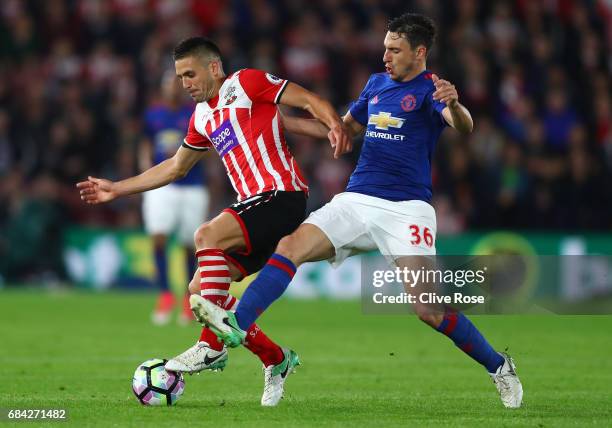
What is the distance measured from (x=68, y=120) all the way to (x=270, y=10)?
3698 millimetres

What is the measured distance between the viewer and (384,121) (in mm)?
7016

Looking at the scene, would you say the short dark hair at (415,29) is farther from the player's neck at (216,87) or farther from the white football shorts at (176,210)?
the white football shorts at (176,210)

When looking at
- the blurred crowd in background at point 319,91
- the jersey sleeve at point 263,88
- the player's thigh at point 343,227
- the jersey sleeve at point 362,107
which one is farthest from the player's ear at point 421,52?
the blurred crowd in background at point 319,91

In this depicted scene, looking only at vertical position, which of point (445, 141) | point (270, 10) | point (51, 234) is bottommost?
point (51, 234)

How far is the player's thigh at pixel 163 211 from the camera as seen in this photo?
1280cm

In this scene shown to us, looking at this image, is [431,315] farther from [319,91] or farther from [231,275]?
[319,91]

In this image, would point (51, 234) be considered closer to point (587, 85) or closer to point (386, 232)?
point (587, 85)

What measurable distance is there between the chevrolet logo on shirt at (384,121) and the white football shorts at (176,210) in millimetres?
5946

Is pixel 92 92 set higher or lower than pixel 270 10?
lower

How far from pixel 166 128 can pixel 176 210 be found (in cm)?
94

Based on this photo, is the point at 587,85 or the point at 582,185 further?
the point at 587,85

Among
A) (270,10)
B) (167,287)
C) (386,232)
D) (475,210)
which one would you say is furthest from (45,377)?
(270,10)

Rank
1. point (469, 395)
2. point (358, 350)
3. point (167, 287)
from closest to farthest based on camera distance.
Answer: point (469, 395), point (358, 350), point (167, 287)

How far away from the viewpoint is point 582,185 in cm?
1652
